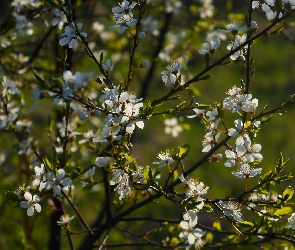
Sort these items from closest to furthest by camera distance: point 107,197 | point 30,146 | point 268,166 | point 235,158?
point 235,158 < point 107,197 < point 30,146 < point 268,166

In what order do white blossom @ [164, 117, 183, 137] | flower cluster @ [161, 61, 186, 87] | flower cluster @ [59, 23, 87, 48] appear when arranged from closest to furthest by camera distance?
1. flower cluster @ [59, 23, 87, 48]
2. flower cluster @ [161, 61, 186, 87]
3. white blossom @ [164, 117, 183, 137]

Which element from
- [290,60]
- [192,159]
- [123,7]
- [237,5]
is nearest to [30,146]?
[123,7]

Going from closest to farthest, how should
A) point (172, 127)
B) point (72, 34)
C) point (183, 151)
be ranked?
point (72, 34)
point (183, 151)
point (172, 127)

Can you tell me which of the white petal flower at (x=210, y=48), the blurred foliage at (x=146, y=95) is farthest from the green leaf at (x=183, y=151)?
the white petal flower at (x=210, y=48)

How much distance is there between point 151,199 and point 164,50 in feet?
8.49

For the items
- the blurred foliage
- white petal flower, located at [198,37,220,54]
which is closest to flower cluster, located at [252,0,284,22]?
white petal flower, located at [198,37,220,54]

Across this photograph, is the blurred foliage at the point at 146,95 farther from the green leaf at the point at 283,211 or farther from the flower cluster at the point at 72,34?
the green leaf at the point at 283,211

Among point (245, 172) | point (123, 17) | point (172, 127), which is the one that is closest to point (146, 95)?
point (172, 127)

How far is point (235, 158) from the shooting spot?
2180 mm

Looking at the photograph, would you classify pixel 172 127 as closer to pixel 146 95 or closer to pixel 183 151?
pixel 146 95

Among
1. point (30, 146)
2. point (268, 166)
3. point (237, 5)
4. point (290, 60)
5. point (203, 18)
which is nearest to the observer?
point (30, 146)

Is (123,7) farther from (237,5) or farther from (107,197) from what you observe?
(237,5)

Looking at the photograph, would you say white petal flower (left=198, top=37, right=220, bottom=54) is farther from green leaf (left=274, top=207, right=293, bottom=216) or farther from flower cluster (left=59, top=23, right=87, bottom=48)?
green leaf (left=274, top=207, right=293, bottom=216)

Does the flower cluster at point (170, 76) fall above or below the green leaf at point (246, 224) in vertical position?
above
